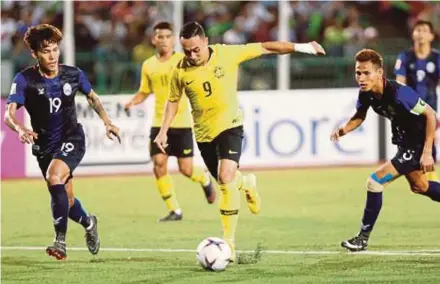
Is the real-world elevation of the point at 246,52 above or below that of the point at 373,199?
above

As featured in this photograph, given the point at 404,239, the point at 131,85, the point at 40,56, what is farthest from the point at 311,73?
the point at 40,56

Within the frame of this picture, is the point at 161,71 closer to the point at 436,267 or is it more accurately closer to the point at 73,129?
the point at 73,129

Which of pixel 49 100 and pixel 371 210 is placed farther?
pixel 371 210

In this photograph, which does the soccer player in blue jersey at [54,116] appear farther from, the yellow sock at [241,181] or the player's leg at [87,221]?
the yellow sock at [241,181]

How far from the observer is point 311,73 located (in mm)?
20875

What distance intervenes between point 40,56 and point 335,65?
11.4m

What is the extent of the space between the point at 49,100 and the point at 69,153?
498 mm

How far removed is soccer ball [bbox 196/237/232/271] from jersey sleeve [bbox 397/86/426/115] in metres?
1.96

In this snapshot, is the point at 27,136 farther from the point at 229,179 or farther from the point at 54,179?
the point at 229,179

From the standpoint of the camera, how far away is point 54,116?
10398 millimetres

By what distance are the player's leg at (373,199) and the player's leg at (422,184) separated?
8.8 inches

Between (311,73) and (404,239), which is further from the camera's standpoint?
(311,73)

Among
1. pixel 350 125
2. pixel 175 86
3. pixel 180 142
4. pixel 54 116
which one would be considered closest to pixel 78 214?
pixel 54 116

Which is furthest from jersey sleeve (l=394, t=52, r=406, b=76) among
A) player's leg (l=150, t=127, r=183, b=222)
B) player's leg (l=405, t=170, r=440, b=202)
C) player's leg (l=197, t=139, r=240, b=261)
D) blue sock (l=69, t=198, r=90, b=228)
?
blue sock (l=69, t=198, r=90, b=228)
